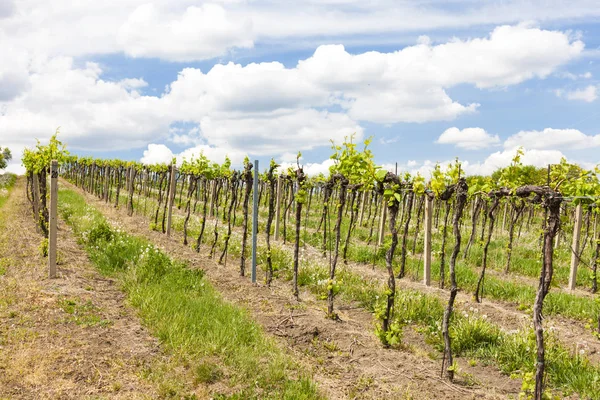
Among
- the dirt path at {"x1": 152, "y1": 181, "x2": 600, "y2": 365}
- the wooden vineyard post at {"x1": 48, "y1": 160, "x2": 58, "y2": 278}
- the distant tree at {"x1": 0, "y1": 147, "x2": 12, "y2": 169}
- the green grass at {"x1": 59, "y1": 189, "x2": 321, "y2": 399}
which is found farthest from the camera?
the distant tree at {"x1": 0, "y1": 147, "x2": 12, "y2": 169}

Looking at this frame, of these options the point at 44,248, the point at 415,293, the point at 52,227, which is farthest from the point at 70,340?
the point at 415,293

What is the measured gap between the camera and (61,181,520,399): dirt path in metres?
5.11

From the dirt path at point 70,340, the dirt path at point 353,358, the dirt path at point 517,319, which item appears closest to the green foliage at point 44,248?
the dirt path at point 70,340

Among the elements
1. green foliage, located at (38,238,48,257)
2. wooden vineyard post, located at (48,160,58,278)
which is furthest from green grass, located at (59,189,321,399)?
green foliage, located at (38,238,48,257)

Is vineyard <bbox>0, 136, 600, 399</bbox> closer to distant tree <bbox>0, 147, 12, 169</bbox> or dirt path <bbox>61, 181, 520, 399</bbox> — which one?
dirt path <bbox>61, 181, 520, 399</bbox>

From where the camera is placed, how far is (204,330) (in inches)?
237

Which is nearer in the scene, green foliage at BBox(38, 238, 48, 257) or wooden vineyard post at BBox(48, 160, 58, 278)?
wooden vineyard post at BBox(48, 160, 58, 278)

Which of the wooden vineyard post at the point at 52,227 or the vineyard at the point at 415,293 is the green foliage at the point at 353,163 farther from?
the wooden vineyard post at the point at 52,227

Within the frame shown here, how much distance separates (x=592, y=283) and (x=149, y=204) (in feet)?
66.2

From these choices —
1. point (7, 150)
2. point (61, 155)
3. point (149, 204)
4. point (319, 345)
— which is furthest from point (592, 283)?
point (7, 150)

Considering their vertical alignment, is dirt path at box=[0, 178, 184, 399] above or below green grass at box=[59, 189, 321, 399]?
below

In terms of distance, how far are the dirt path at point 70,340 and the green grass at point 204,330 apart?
270 millimetres

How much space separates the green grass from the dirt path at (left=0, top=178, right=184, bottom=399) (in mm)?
270

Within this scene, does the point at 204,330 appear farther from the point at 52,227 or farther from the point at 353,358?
the point at 52,227
